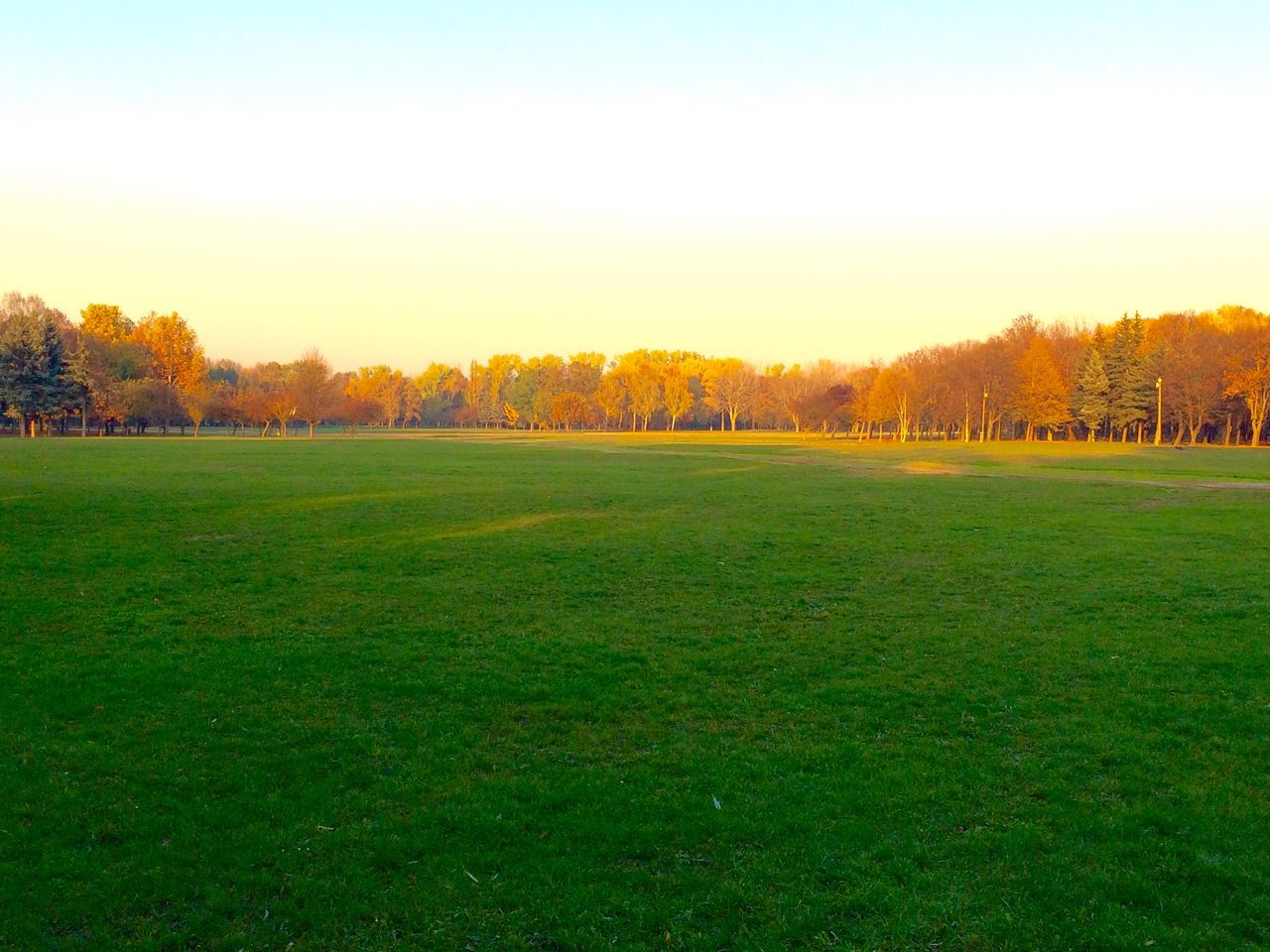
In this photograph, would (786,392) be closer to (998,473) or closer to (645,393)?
(645,393)

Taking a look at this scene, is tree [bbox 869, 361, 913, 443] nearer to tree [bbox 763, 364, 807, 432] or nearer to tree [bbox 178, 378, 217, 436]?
tree [bbox 763, 364, 807, 432]

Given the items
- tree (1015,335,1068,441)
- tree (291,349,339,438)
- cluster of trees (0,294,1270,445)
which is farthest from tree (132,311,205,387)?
tree (1015,335,1068,441)

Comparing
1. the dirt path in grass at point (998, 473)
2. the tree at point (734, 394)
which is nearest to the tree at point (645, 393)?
the tree at point (734, 394)

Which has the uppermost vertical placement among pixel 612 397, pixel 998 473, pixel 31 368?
pixel 612 397

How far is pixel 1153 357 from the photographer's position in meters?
98.2

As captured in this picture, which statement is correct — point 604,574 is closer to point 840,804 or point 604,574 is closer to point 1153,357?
point 840,804

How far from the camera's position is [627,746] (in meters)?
8.41

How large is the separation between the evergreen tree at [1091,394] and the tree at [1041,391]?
95.1 inches

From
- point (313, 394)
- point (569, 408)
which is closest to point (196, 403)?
point (313, 394)

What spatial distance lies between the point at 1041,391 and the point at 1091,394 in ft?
20.3

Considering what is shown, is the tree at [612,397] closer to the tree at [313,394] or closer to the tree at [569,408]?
the tree at [569,408]

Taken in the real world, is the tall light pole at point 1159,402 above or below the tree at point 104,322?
below

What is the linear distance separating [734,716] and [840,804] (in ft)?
7.49

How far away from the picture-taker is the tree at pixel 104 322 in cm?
11119
